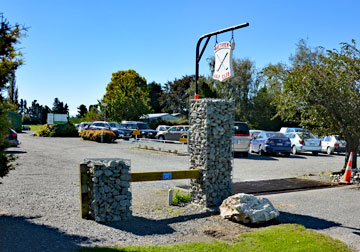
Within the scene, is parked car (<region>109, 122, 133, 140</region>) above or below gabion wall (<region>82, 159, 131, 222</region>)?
above

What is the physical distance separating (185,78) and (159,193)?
57.5 m

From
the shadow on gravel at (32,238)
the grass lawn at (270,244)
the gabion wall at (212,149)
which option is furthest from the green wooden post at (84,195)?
the gabion wall at (212,149)

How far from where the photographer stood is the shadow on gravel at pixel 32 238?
5.20 metres

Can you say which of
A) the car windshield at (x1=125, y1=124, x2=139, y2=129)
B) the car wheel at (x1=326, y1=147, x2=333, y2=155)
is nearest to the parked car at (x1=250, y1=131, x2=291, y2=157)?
the car wheel at (x1=326, y1=147, x2=333, y2=155)

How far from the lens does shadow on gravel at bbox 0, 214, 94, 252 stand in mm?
5203

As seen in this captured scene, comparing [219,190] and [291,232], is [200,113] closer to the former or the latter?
[219,190]

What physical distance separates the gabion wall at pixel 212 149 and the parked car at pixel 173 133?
2346 centimetres

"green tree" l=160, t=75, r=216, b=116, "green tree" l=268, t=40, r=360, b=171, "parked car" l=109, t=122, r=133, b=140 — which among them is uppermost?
"green tree" l=160, t=75, r=216, b=116

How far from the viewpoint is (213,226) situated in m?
6.66

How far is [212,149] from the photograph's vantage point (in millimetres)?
7898

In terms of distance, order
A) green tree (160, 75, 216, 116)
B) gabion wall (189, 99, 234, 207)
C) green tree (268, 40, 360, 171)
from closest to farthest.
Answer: gabion wall (189, 99, 234, 207) → green tree (268, 40, 360, 171) → green tree (160, 75, 216, 116)

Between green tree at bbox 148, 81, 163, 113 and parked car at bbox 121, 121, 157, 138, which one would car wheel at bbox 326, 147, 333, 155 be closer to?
parked car at bbox 121, 121, 157, 138

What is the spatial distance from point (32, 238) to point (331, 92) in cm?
1034

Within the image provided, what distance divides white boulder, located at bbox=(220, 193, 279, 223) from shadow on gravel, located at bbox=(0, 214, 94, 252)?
109 inches
